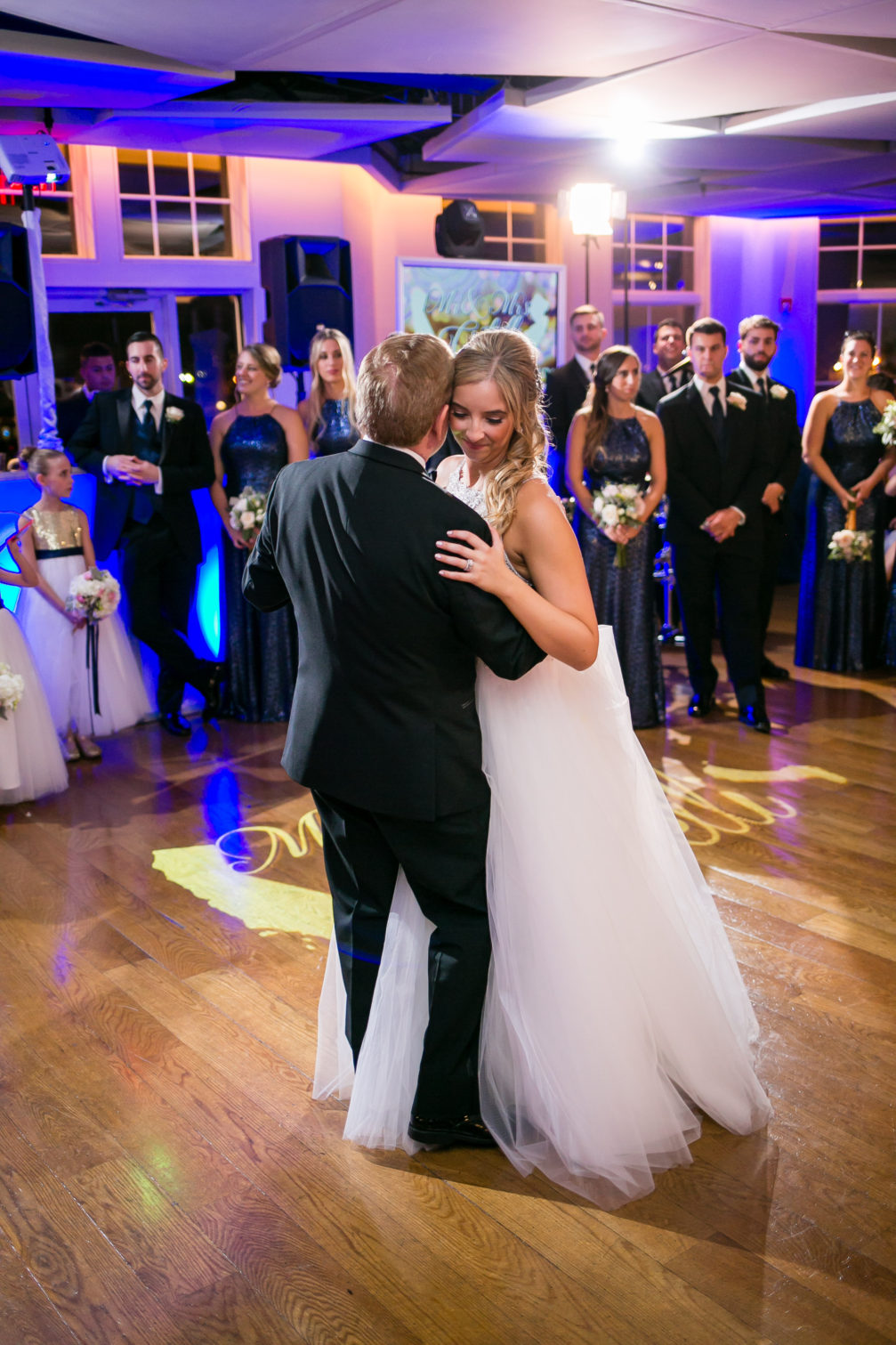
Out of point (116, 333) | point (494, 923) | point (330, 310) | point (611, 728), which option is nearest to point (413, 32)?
point (330, 310)

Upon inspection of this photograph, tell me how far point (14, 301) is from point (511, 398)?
3.85m

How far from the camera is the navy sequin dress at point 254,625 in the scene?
19.0ft

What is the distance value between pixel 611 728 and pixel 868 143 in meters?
6.23

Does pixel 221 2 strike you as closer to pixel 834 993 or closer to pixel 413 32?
pixel 413 32

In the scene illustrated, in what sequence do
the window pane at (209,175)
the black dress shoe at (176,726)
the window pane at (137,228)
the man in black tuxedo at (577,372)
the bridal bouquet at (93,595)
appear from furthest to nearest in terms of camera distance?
the window pane at (209,175) → the window pane at (137,228) → the man in black tuxedo at (577,372) → the black dress shoe at (176,726) → the bridal bouquet at (93,595)

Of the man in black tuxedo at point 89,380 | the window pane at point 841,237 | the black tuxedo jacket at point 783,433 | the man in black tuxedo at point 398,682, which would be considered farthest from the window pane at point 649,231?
the man in black tuxedo at point 398,682

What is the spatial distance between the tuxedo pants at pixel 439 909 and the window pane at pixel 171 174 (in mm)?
6855

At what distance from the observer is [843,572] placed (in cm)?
660

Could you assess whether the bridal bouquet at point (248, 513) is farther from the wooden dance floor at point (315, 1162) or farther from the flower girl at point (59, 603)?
the wooden dance floor at point (315, 1162)

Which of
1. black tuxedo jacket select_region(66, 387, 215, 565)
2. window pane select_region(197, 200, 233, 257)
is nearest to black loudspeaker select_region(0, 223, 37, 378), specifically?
black tuxedo jacket select_region(66, 387, 215, 565)

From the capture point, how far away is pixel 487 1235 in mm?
2266

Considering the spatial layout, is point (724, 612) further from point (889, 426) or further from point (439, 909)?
point (439, 909)

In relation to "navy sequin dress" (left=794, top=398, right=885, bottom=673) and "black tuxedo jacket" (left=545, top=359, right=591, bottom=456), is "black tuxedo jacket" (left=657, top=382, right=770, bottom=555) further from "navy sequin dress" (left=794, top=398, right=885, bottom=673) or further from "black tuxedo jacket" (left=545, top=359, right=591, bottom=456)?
"black tuxedo jacket" (left=545, top=359, right=591, bottom=456)

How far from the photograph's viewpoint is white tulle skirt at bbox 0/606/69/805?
4773 mm
